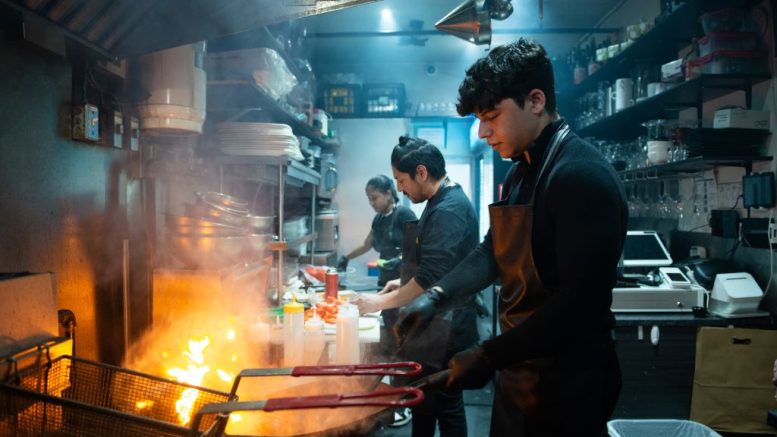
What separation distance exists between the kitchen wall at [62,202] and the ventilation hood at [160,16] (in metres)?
0.17

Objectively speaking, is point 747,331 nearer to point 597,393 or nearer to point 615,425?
point 615,425

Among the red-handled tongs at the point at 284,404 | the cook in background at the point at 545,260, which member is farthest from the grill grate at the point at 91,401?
the cook in background at the point at 545,260

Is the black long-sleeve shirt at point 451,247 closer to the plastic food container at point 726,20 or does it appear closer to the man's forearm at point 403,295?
the man's forearm at point 403,295

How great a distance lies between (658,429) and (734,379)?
70 centimetres

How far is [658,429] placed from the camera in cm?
273

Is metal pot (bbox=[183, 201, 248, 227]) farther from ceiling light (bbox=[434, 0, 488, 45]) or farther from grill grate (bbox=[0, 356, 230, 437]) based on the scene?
ceiling light (bbox=[434, 0, 488, 45])

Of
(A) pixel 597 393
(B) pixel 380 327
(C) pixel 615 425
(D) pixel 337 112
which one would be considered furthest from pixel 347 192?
(A) pixel 597 393

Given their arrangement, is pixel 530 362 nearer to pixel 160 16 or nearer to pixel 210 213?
pixel 210 213

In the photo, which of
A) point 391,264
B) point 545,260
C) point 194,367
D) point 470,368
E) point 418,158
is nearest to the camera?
point 470,368

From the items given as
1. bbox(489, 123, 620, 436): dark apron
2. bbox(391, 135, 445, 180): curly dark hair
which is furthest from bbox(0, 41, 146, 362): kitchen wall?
bbox(489, 123, 620, 436): dark apron

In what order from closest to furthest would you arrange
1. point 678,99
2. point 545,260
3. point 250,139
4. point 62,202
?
point 545,260 → point 62,202 → point 250,139 → point 678,99

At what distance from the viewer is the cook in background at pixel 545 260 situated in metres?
1.25

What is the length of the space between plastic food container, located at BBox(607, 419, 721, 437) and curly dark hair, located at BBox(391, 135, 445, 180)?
5.74ft

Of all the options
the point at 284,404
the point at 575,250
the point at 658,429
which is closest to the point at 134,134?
the point at 284,404
